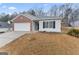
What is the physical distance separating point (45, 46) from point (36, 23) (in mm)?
234

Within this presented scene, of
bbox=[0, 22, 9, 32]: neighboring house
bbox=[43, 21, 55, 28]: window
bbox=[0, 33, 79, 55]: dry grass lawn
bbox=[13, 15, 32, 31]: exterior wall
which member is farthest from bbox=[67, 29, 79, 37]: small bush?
bbox=[0, 22, 9, 32]: neighboring house

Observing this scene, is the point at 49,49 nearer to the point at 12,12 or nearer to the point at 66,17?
the point at 66,17

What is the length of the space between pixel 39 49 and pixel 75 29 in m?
0.39

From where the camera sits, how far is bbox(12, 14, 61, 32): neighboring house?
6.32ft

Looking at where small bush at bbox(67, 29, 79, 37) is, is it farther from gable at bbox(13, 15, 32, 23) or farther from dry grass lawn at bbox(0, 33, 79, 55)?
gable at bbox(13, 15, 32, 23)

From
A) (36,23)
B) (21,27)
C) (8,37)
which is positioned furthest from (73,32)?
(8,37)

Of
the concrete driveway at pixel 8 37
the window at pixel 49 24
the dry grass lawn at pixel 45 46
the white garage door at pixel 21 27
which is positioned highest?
the window at pixel 49 24

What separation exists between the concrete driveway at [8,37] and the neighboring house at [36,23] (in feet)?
0.15

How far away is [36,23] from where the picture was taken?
6.29 ft

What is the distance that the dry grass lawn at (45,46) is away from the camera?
193 centimetres

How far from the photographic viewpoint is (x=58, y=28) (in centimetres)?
194

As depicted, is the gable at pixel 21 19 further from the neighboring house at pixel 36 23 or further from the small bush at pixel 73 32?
the small bush at pixel 73 32

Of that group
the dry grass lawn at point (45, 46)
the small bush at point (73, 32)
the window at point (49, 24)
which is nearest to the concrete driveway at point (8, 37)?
the dry grass lawn at point (45, 46)

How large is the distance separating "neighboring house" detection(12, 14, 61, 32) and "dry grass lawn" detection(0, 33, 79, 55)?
0.25 ft
